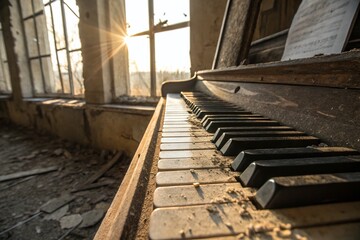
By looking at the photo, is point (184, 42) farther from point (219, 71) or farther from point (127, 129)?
point (219, 71)

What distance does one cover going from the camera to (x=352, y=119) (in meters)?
0.52

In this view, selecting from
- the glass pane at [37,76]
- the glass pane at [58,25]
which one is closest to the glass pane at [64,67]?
the glass pane at [58,25]

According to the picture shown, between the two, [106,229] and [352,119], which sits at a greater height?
[352,119]

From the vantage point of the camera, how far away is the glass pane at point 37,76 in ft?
19.8

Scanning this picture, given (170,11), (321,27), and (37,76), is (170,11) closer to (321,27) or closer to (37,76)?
(321,27)

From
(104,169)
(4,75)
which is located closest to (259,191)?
(104,169)

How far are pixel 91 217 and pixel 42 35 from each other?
5572 mm

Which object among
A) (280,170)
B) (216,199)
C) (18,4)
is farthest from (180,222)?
(18,4)

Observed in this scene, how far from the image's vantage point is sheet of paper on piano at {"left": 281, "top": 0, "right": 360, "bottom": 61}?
1.02 meters

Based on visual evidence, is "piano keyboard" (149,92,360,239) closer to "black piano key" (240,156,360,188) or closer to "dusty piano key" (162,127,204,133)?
"black piano key" (240,156,360,188)

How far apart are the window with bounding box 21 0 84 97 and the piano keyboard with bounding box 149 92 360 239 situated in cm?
513

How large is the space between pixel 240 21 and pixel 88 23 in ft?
10.5

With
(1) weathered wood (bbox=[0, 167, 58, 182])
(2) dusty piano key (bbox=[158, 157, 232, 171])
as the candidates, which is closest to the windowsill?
(1) weathered wood (bbox=[0, 167, 58, 182])

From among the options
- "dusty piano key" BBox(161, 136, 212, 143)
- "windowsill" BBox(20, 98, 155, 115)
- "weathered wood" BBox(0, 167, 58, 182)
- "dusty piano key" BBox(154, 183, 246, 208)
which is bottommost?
"weathered wood" BBox(0, 167, 58, 182)
